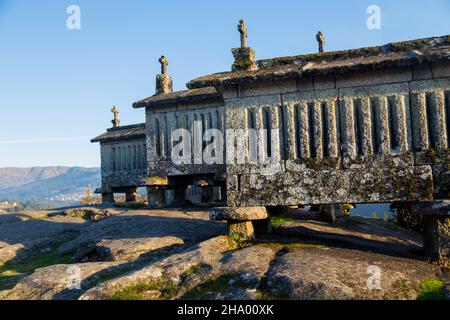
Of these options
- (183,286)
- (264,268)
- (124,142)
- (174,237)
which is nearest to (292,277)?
(264,268)

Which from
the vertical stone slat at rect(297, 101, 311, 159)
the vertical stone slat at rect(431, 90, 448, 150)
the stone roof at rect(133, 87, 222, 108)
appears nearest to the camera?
the vertical stone slat at rect(431, 90, 448, 150)

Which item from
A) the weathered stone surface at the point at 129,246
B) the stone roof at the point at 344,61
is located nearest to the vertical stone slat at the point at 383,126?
the stone roof at the point at 344,61

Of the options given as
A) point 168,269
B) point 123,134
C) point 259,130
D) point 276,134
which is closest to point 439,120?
point 276,134

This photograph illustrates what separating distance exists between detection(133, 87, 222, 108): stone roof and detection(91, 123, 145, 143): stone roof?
2703mm

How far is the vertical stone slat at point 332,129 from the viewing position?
761 cm

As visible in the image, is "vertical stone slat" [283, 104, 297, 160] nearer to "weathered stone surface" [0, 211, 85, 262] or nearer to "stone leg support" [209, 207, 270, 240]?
"stone leg support" [209, 207, 270, 240]

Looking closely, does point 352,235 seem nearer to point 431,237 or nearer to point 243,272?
point 431,237

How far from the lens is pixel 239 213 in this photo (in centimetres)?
765

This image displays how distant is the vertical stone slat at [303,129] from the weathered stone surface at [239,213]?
3.72 ft

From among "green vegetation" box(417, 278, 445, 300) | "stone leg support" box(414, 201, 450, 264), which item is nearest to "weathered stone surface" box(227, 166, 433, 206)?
"stone leg support" box(414, 201, 450, 264)

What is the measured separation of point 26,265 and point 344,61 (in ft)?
22.6

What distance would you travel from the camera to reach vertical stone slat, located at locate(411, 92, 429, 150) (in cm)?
719

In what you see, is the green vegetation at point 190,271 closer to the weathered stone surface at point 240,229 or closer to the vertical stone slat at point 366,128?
the weathered stone surface at point 240,229
